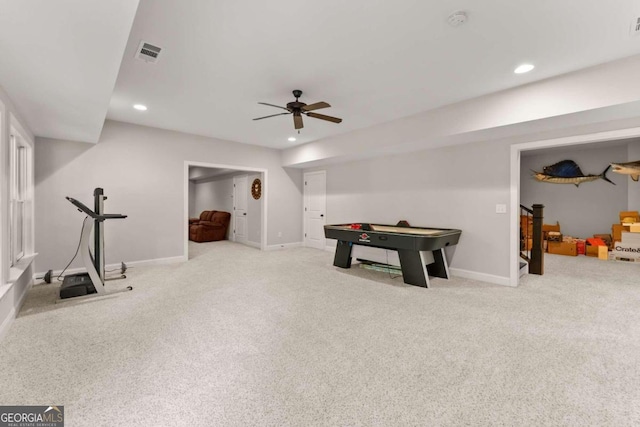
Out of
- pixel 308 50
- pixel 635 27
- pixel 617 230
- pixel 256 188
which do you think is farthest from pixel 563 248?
pixel 256 188

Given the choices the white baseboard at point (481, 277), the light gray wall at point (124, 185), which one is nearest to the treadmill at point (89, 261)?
the light gray wall at point (124, 185)

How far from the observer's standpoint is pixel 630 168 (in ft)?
18.5

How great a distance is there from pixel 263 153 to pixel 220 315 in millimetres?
4539

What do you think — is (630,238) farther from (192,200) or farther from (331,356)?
(192,200)

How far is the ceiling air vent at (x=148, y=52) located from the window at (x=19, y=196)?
206cm

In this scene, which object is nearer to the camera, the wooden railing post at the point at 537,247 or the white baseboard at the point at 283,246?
the wooden railing post at the point at 537,247

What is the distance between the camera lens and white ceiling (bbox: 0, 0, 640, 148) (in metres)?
2.00

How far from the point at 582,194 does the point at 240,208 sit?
8809 mm

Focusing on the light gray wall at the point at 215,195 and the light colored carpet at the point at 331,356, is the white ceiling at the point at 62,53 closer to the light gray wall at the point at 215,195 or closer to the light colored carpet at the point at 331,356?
the light colored carpet at the point at 331,356

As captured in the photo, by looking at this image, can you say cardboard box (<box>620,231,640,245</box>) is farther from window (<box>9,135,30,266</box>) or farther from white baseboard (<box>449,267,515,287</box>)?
window (<box>9,135,30,266</box>)

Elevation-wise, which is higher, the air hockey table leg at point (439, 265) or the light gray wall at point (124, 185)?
the light gray wall at point (124, 185)

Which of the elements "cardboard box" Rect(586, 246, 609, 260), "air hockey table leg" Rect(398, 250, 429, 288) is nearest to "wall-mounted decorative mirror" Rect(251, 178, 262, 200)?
"air hockey table leg" Rect(398, 250, 429, 288)

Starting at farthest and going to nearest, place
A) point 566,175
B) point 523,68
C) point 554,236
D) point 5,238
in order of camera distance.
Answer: point 566,175 < point 554,236 < point 523,68 < point 5,238

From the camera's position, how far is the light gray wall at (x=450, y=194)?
4.10 metres
